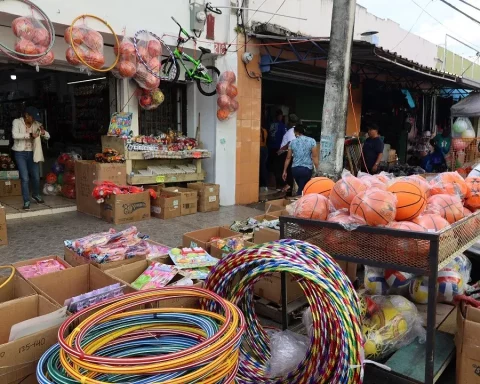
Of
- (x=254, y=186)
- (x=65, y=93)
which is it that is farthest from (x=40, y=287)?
(x=65, y=93)

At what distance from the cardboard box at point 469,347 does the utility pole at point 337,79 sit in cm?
321

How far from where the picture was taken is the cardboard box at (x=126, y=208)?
679cm

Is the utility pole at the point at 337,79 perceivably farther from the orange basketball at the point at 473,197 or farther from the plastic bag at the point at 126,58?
the plastic bag at the point at 126,58

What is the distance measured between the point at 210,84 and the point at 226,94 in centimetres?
51

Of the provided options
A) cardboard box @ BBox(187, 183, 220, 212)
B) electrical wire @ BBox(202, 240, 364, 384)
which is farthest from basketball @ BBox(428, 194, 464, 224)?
cardboard box @ BBox(187, 183, 220, 212)

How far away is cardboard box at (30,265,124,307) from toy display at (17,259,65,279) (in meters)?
0.19

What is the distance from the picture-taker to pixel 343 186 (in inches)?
122

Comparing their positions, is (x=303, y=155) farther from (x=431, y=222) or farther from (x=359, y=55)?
(x=431, y=222)

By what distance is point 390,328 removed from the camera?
2986 mm

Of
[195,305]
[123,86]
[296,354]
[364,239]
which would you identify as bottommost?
[296,354]

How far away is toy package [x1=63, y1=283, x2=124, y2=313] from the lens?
2635mm

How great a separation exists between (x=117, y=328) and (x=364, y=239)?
1.63 metres

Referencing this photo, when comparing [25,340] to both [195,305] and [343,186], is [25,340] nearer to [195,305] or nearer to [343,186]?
[195,305]

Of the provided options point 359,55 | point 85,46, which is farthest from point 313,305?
point 359,55
